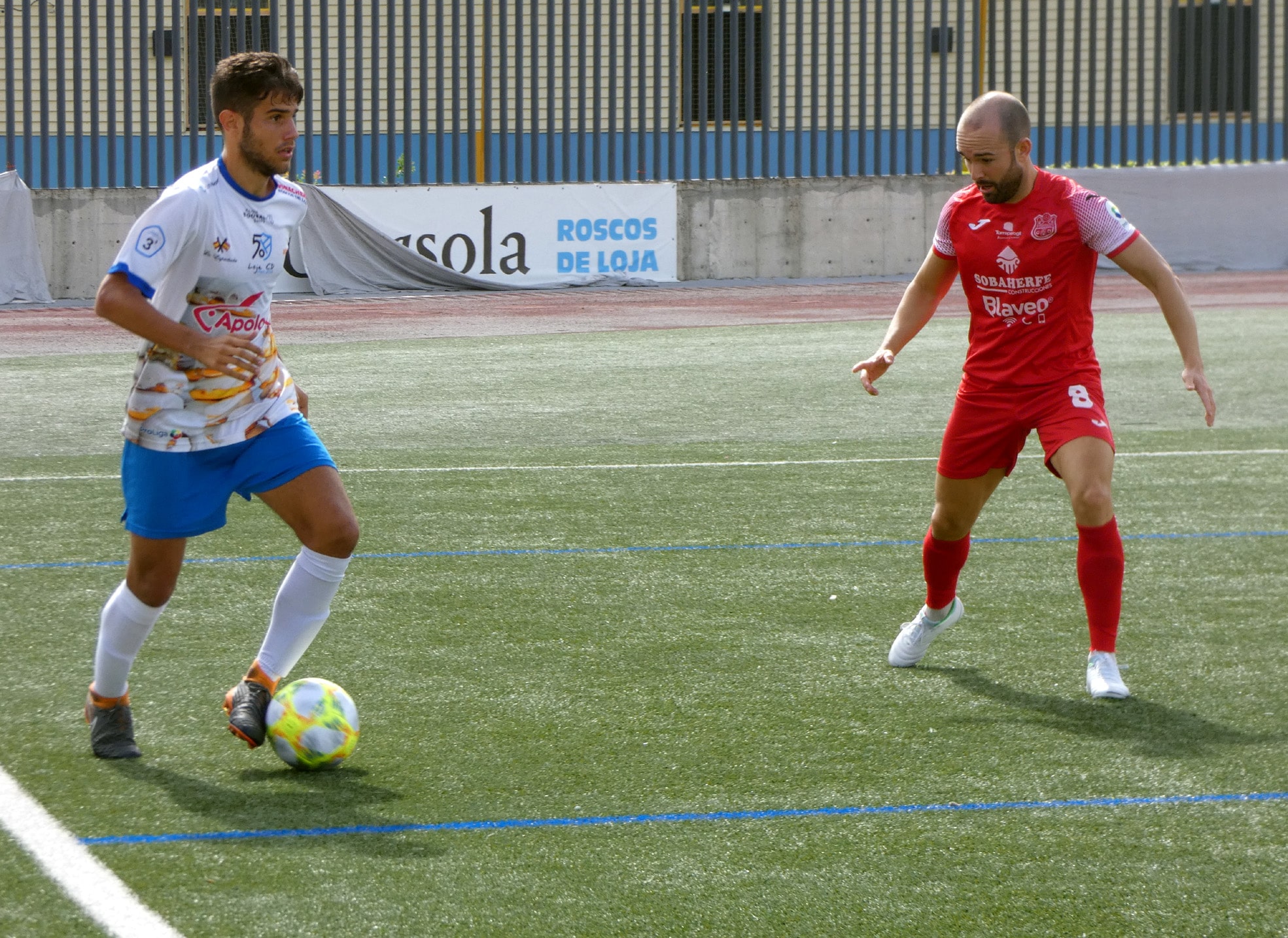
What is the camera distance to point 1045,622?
581 cm

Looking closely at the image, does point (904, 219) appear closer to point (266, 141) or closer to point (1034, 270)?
point (1034, 270)

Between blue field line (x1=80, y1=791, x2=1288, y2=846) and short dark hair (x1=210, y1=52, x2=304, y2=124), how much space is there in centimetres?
174

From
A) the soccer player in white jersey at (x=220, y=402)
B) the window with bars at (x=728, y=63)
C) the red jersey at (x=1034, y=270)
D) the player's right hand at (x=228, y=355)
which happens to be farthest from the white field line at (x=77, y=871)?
the window with bars at (x=728, y=63)

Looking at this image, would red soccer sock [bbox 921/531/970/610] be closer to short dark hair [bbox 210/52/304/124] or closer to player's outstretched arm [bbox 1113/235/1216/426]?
player's outstretched arm [bbox 1113/235/1216/426]

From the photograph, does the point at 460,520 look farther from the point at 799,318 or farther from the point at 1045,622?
the point at 799,318

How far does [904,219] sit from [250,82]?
63.8ft

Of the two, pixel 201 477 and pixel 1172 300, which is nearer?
pixel 201 477

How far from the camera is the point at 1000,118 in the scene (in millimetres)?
4691

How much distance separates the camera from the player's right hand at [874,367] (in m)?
5.16

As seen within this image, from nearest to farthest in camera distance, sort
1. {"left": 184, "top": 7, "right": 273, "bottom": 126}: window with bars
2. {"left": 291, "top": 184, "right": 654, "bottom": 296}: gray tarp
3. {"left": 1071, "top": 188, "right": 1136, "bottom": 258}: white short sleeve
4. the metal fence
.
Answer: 1. {"left": 1071, "top": 188, "right": 1136, "bottom": 258}: white short sleeve
2. {"left": 291, "top": 184, "right": 654, "bottom": 296}: gray tarp
3. the metal fence
4. {"left": 184, "top": 7, "right": 273, "bottom": 126}: window with bars

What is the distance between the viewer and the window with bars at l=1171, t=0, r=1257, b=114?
23.6m

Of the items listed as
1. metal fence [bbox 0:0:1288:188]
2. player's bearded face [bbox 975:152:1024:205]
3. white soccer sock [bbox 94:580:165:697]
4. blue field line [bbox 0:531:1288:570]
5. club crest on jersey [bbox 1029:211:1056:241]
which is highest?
metal fence [bbox 0:0:1288:188]

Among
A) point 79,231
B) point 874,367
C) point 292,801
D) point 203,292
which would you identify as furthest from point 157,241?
point 79,231

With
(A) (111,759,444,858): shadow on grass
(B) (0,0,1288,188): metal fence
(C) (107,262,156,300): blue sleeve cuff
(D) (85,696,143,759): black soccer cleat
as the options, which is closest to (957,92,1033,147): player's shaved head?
(C) (107,262,156,300): blue sleeve cuff
